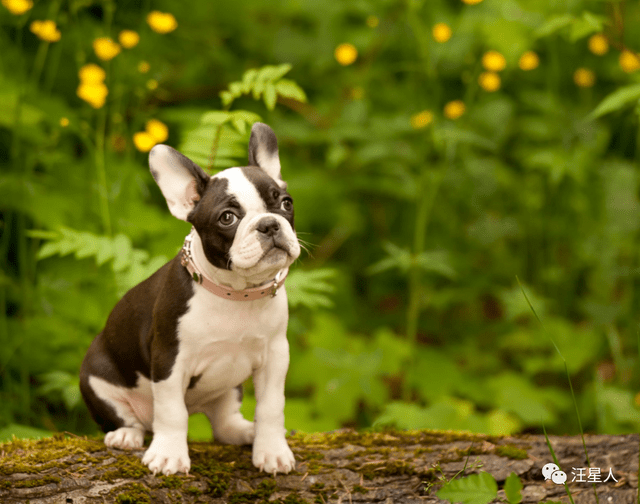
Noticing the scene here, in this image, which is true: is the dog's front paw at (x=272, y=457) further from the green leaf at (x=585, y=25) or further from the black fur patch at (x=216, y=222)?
the green leaf at (x=585, y=25)

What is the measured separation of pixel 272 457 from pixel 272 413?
18 cm

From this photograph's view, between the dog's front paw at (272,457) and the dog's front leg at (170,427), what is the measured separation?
0.28 meters

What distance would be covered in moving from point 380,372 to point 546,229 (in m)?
2.07

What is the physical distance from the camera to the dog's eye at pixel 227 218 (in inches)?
94.5

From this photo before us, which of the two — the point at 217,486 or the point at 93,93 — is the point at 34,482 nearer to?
the point at 217,486

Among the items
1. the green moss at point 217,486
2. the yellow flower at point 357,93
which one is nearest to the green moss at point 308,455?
the green moss at point 217,486

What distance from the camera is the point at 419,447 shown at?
3.00m

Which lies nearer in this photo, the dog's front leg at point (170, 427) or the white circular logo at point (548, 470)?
the dog's front leg at point (170, 427)

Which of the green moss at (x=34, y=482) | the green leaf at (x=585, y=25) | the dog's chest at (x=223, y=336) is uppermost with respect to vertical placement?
the green leaf at (x=585, y=25)

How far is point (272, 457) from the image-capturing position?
8.80 ft

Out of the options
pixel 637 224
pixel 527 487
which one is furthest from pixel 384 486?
pixel 637 224

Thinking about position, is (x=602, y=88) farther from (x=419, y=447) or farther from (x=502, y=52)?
(x=419, y=447)

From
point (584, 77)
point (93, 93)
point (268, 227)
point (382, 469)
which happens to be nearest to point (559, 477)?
point (382, 469)

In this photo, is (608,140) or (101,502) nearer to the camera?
(101,502)
